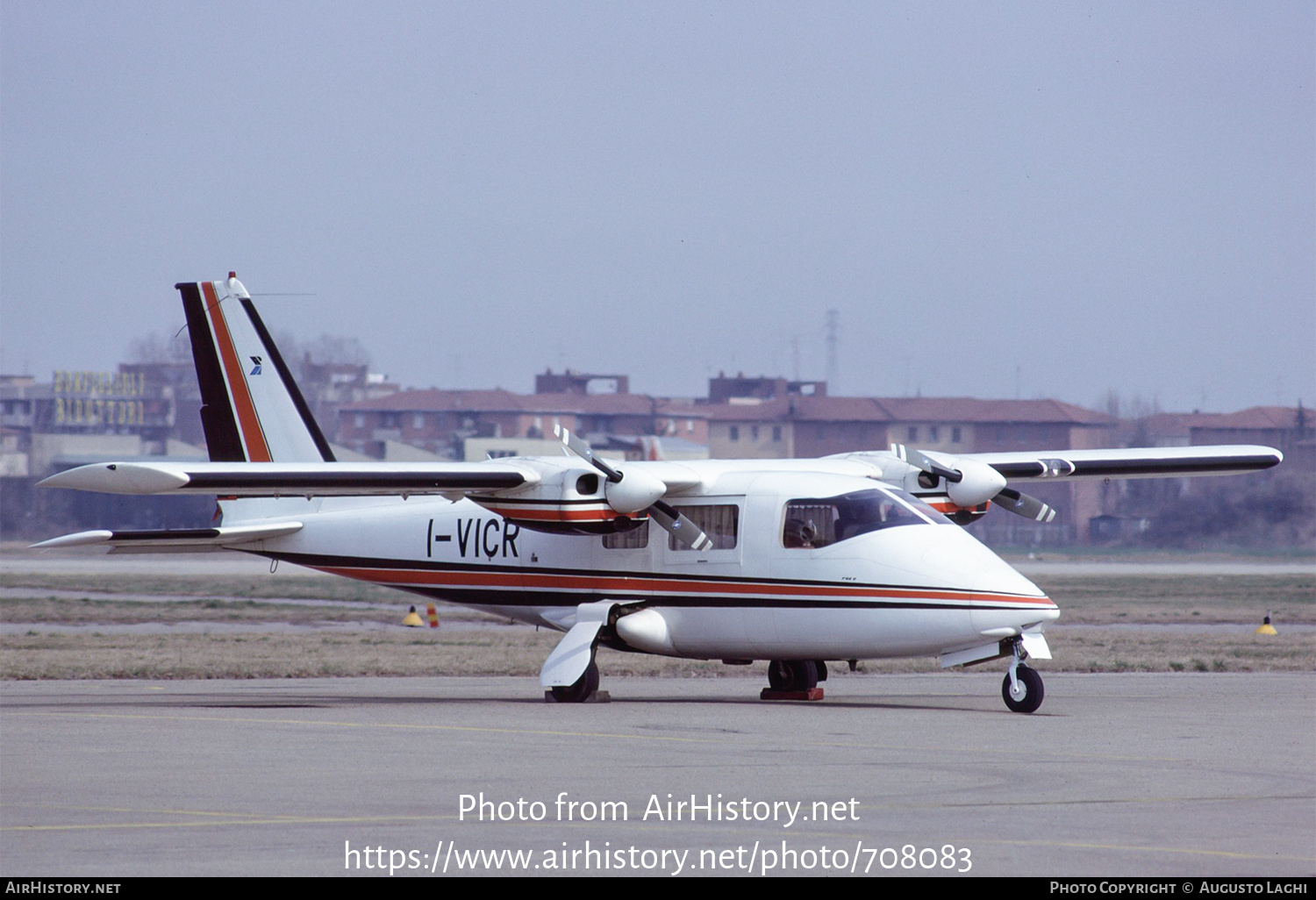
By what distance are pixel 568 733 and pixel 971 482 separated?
23.5 ft

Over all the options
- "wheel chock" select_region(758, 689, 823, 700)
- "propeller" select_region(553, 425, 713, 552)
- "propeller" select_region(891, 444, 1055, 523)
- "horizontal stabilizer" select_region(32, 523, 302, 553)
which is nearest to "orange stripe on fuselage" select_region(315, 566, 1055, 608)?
"propeller" select_region(553, 425, 713, 552)

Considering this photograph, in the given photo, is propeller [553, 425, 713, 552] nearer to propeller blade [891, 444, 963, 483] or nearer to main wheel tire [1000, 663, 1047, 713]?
propeller blade [891, 444, 963, 483]

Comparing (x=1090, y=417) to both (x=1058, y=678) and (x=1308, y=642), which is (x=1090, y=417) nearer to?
(x=1308, y=642)

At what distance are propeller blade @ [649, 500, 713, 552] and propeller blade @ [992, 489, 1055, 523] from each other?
13.5 feet

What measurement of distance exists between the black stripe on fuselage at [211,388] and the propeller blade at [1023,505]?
1039 centimetres

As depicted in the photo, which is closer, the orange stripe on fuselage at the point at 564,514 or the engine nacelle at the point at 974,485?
the orange stripe on fuselage at the point at 564,514

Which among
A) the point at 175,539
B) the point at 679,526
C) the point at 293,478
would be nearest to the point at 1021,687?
the point at 679,526

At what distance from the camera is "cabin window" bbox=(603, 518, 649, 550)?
19.6 meters

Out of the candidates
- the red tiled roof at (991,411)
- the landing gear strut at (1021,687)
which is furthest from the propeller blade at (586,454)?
the red tiled roof at (991,411)

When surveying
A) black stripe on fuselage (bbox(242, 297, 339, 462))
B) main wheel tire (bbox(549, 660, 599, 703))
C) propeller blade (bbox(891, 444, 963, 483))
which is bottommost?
main wheel tire (bbox(549, 660, 599, 703))

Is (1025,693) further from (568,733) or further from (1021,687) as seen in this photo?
(568,733)

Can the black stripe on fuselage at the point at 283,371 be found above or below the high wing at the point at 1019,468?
above

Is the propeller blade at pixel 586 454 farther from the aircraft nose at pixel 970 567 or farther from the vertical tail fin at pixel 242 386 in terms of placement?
the vertical tail fin at pixel 242 386

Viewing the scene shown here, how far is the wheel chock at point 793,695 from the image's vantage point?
64.4ft
